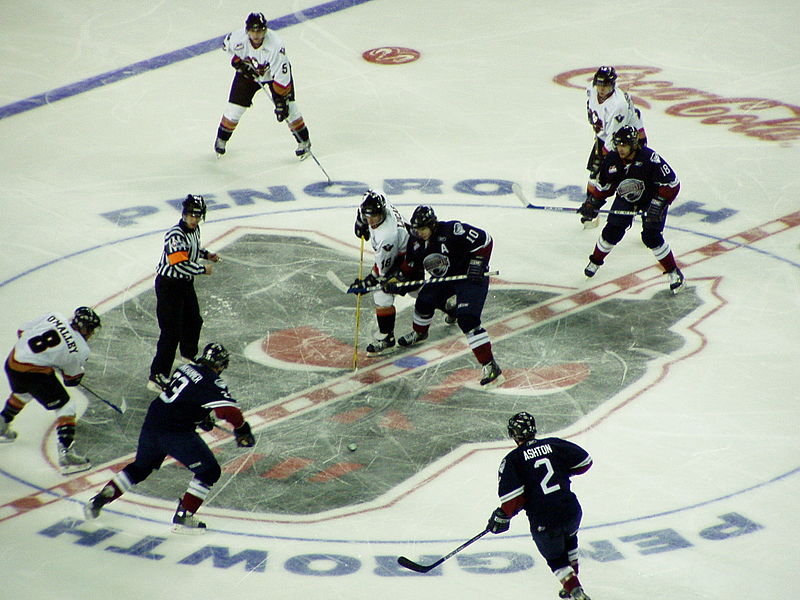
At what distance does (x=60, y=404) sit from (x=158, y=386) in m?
0.90

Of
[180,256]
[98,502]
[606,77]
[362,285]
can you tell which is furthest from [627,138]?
[98,502]

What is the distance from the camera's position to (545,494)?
17.4ft

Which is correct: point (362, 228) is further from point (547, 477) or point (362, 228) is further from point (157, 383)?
point (547, 477)

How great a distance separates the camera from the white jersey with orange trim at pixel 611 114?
9109mm

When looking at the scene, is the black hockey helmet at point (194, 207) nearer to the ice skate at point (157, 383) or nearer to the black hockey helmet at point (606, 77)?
the ice skate at point (157, 383)

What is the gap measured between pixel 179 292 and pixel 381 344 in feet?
4.47

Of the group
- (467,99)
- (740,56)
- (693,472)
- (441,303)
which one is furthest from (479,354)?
(740,56)

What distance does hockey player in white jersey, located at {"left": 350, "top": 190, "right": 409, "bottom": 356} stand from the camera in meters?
7.34

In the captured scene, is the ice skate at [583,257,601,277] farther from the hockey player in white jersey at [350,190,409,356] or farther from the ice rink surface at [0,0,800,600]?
the hockey player in white jersey at [350,190,409,356]

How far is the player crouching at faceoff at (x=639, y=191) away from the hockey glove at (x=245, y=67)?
3.31 metres

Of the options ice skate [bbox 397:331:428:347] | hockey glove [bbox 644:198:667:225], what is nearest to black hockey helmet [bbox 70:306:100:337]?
ice skate [bbox 397:331:428:347]

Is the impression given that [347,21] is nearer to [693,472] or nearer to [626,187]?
[626,187]

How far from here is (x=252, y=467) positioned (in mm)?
6512

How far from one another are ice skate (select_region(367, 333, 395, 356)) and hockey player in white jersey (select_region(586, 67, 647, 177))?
90.7 inches
